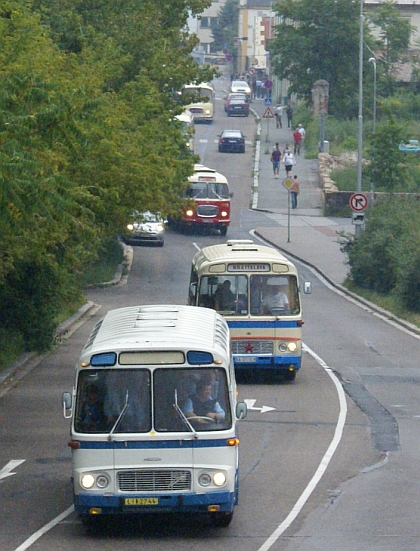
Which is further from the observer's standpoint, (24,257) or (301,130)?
(301,130)

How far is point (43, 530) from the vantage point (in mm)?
11820

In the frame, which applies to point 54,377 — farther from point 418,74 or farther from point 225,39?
point 225,39

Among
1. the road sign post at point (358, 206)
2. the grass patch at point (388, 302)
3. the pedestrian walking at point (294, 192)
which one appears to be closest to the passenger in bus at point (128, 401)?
the grass patch at point (388, 302)

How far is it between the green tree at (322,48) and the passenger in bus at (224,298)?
55.2 meters

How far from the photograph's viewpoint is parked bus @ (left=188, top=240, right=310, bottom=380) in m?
21.5

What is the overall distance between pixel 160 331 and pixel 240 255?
10.1 metres

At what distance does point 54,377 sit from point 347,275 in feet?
68.0

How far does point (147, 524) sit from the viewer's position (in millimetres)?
12070

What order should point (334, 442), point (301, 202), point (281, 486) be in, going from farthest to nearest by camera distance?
point (301, 202) → point (334, 442) → point (281, 486)

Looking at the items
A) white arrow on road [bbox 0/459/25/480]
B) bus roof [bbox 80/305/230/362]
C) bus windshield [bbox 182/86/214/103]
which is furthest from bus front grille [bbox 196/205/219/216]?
bus roof [bbox 80/305/230/362]

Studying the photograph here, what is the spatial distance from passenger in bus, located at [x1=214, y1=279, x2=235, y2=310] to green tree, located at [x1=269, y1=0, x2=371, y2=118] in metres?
55.2

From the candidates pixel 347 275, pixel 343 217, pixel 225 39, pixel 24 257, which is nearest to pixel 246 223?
pixel 343 217

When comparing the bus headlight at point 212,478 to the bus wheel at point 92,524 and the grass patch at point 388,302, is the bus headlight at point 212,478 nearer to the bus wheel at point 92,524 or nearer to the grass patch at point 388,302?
the bus wheel at point 92,524

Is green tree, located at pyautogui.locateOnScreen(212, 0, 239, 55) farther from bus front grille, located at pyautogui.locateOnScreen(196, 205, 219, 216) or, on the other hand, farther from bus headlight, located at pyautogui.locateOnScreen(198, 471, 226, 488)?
bus headlight, located at pyautogui.locateOnScreen(198, 471, 226, 488)
